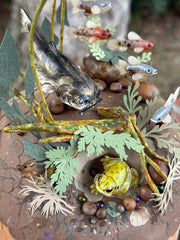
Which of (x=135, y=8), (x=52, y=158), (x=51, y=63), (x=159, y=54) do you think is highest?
(x=51, y=63)

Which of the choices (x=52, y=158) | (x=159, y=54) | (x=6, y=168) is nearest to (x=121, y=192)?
(x=52, y=158)

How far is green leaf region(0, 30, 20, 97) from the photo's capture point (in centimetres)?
81

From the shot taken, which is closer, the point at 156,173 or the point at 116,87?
the point at 156,173

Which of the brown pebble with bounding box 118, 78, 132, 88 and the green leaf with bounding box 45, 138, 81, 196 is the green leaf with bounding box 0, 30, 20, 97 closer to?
the green leaf with bounding box 45, 138, 81, 196

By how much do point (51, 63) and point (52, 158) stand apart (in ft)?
1.01

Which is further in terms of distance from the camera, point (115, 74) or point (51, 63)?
point (115, 74)

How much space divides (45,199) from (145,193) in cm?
32

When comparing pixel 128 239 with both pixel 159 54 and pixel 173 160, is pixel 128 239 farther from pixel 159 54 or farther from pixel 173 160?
pixel 159 54

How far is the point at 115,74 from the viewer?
3.79 ft

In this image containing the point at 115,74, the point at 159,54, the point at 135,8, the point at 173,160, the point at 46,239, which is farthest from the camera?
the point at 135,8

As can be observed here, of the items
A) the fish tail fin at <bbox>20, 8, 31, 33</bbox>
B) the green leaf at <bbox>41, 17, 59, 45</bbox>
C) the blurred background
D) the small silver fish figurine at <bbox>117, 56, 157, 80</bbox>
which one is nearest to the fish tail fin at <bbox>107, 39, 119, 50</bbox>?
the small silver fish figurine at <bbox>117, 56, 157, 80</bbox>

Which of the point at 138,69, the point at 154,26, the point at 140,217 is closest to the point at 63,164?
the point at 140,217

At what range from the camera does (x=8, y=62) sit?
0.83 m

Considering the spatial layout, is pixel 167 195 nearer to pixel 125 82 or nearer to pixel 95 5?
pixel 125 82
